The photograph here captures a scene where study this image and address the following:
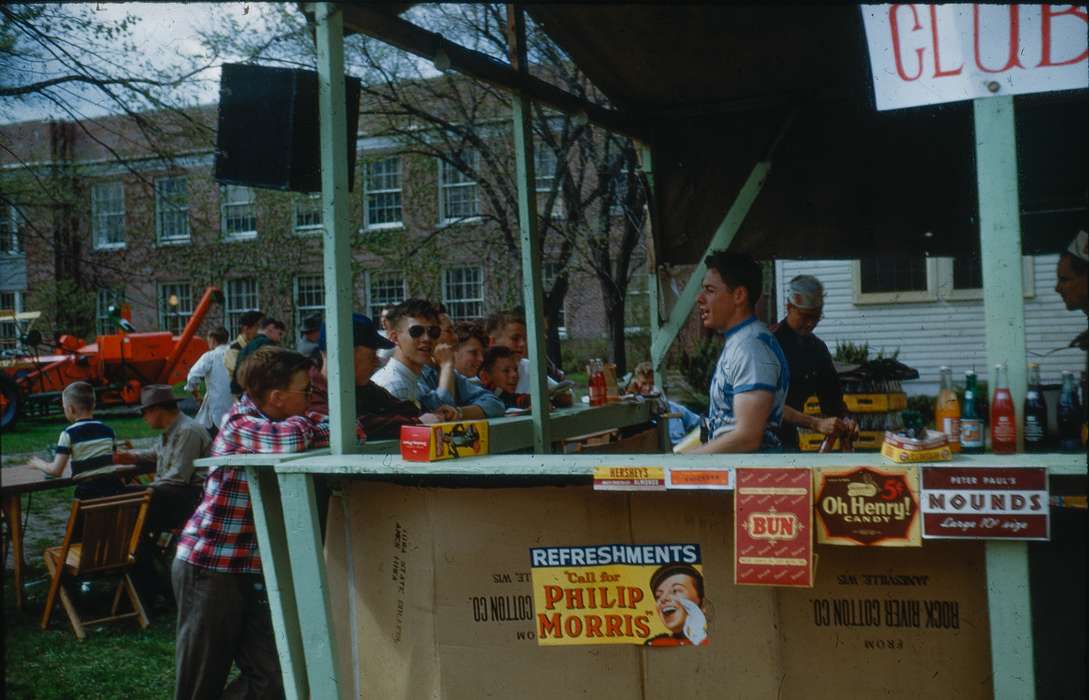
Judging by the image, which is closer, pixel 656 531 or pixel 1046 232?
pixel 656 531

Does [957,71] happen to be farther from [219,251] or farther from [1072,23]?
[219,251]

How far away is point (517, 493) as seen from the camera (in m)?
3.45

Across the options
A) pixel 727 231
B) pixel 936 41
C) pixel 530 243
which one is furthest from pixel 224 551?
pixel 727 231

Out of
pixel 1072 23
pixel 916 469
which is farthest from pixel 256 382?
pixel 1072 23

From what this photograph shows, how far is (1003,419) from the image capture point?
2.87 metres

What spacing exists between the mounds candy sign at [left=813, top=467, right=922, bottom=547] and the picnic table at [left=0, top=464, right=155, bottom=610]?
6057mm

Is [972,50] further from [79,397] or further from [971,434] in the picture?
[79,397]

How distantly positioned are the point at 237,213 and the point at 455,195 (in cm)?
697

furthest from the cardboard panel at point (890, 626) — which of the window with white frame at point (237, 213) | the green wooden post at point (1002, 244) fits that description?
the window with white frame at point (237, 213)

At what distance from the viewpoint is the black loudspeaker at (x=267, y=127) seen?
361 cm

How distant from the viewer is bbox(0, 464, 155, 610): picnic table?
697 cm

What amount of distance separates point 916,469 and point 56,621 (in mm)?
6357

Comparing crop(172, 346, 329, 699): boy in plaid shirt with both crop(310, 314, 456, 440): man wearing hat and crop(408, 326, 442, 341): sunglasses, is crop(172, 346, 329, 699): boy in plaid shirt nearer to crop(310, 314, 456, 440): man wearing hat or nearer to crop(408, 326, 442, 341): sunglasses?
crop(310, 314, 456, 440): man wearing hat

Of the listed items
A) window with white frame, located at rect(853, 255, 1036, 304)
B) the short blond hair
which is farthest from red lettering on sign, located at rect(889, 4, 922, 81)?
window with white frame, located at rect(853, 255, 1036, 304)
